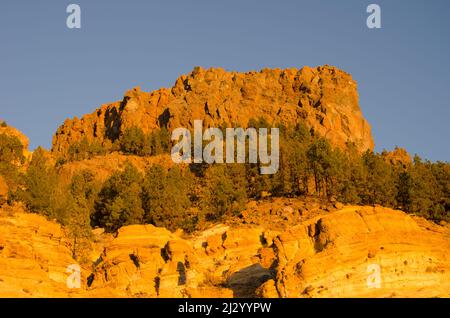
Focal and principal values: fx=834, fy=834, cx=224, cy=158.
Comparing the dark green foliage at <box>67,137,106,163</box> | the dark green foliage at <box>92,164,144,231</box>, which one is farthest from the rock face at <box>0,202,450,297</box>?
the dark green foliage at <box>67,137,106,163</box>

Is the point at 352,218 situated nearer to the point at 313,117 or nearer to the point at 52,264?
the point at 52,264

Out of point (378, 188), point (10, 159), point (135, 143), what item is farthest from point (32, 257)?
point (135, 143)

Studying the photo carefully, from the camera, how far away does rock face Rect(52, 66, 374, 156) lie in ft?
414

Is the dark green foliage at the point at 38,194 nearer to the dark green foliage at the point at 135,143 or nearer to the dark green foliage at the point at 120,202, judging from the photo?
the dark green foliage at the point at 120,202

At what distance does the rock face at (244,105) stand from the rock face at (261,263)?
61.6 metres

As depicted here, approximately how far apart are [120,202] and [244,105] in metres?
52.5

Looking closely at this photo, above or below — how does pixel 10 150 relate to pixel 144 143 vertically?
below

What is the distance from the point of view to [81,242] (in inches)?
2672

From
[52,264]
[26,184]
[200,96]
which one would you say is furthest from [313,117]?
[52,264]

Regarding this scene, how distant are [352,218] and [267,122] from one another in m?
71.9

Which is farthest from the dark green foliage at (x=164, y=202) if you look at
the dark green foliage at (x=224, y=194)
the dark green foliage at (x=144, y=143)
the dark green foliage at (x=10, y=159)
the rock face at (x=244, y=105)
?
the rock face at (x=244, y=105)

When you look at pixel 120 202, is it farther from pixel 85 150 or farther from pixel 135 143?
pixel 85 150

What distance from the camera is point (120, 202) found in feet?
263

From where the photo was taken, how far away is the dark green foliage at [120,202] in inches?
3113
